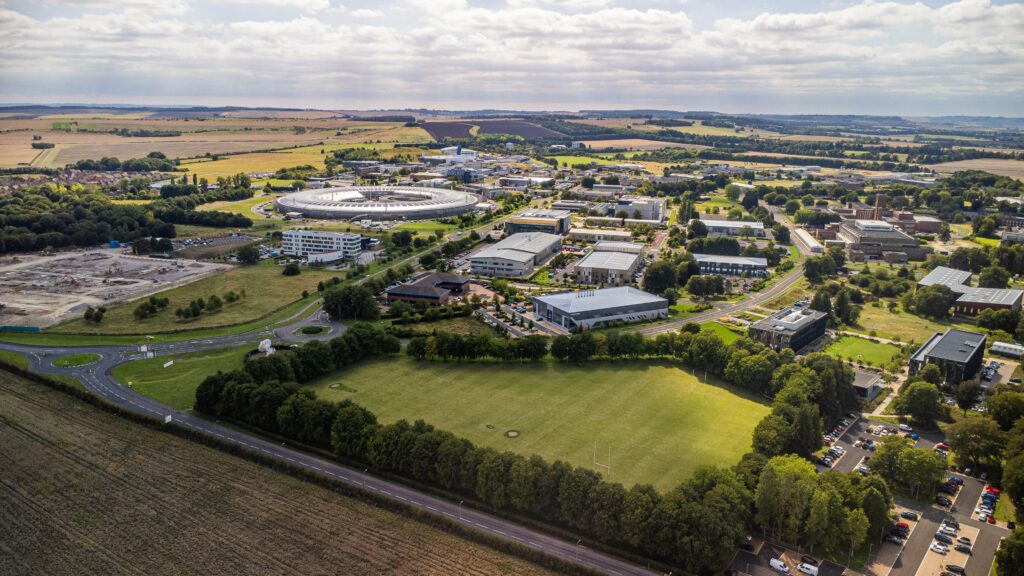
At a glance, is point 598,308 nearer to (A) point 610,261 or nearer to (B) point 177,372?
(A) point 610,261

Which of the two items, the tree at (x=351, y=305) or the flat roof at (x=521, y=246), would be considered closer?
the tree at (x=351, y=305)

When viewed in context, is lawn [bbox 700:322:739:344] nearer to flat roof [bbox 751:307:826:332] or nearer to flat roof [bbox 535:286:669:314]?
flat roof [bbox 751:307:826:332]

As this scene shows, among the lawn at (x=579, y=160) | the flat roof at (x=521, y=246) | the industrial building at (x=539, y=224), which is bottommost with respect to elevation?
the flat roof at (x=521, y=246)

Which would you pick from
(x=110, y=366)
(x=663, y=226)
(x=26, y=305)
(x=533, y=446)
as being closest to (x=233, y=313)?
(x=110, y=366)

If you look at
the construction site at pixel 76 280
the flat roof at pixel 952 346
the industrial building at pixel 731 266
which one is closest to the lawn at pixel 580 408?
the flat roof at pixel 952 346

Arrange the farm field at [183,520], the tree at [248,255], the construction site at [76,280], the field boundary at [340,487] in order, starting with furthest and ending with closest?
the tree at [248,255] < the construction site at [76,280] < the field boundary at [340,487] < the farm field at [183,520]

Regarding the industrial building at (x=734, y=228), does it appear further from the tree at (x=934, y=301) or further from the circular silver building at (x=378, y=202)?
the circular silver building at (x=378, y=202)
